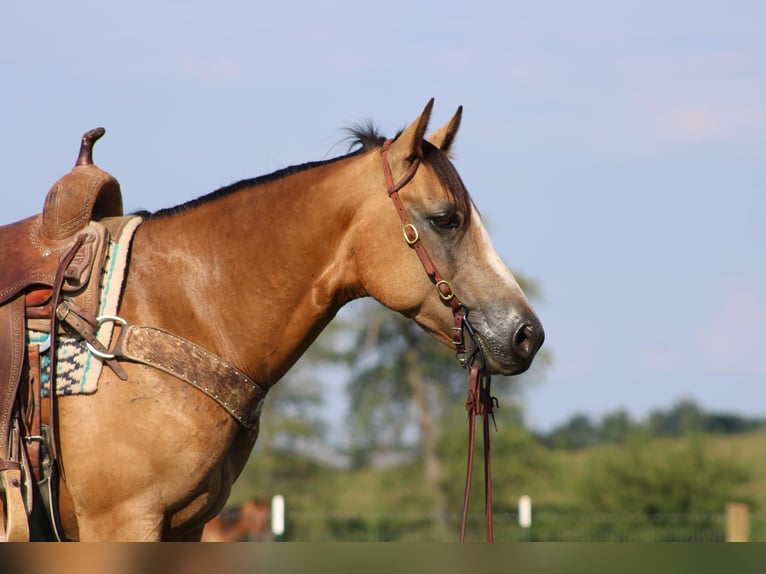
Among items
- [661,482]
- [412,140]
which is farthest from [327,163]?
[661,482]

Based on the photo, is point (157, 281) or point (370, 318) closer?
point (157, 281)

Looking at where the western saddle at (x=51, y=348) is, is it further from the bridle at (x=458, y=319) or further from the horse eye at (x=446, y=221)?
the horse eye at (x=446, y=221)

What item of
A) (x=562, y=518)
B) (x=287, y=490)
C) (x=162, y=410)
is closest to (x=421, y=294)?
(x=162, y=410)

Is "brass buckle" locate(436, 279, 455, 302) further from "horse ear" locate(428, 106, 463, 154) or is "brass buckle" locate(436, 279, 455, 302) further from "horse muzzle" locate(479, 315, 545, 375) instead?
"horse ear" locate(428, 106, 463, 154)

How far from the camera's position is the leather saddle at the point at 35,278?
3.45 metres

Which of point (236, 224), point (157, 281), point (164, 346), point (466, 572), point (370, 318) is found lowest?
point (466, 572)

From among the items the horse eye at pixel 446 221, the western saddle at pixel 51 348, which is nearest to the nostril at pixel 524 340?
the horse eye at pixel 446 221

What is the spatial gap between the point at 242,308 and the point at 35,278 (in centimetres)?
74

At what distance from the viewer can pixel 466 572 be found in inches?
78.3

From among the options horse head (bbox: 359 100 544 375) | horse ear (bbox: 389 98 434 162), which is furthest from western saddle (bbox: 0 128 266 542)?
horse ear (bbox: 389 98 434 162)

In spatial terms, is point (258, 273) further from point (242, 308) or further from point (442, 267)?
point (442, 267)

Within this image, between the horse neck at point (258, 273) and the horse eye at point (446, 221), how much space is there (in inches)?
12.5

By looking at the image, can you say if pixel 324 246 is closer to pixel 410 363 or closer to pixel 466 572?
pixel 466 572

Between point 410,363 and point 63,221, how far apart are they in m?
31.3
